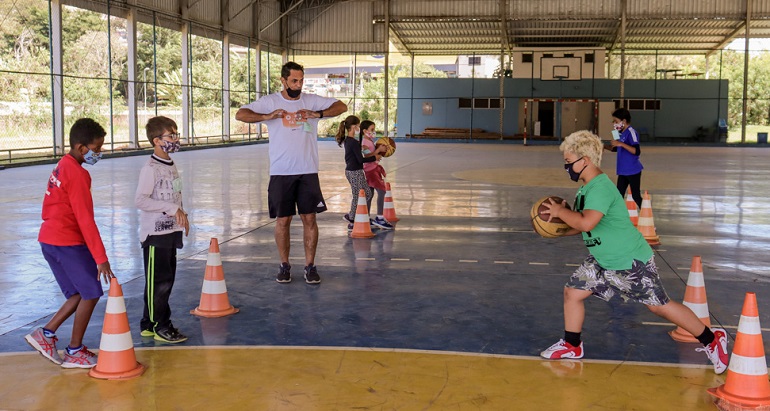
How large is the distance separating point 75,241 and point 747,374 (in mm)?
4179

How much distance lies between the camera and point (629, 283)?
16.6 feet

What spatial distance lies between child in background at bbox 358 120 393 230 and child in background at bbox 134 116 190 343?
5739 millimetres

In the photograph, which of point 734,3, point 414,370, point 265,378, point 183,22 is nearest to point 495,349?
point 414,370

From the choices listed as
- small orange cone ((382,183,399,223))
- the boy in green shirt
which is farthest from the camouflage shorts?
small orange cone ((382,183,399,223))

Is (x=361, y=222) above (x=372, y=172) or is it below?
below

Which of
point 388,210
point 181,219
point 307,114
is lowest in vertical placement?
point 388,210

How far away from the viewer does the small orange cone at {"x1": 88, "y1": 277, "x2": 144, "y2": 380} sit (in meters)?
4.91

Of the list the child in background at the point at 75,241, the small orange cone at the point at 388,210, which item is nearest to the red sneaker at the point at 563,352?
the child in background at the point at 75,241

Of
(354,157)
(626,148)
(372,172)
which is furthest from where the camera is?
(372,172)

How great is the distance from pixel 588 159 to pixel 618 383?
144 centimetres

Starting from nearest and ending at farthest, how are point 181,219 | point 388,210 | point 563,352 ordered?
point 563,352 < point 181,219 < point 388,210

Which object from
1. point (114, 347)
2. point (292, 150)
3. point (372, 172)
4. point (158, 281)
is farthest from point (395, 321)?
point (372, 172)

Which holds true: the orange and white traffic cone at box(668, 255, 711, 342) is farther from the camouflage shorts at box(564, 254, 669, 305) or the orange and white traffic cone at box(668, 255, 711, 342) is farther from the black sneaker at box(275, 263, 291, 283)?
the black sneaker at box(275, 263, 291, 283)

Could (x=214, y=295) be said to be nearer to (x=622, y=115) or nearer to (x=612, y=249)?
(x=612, y=249)
